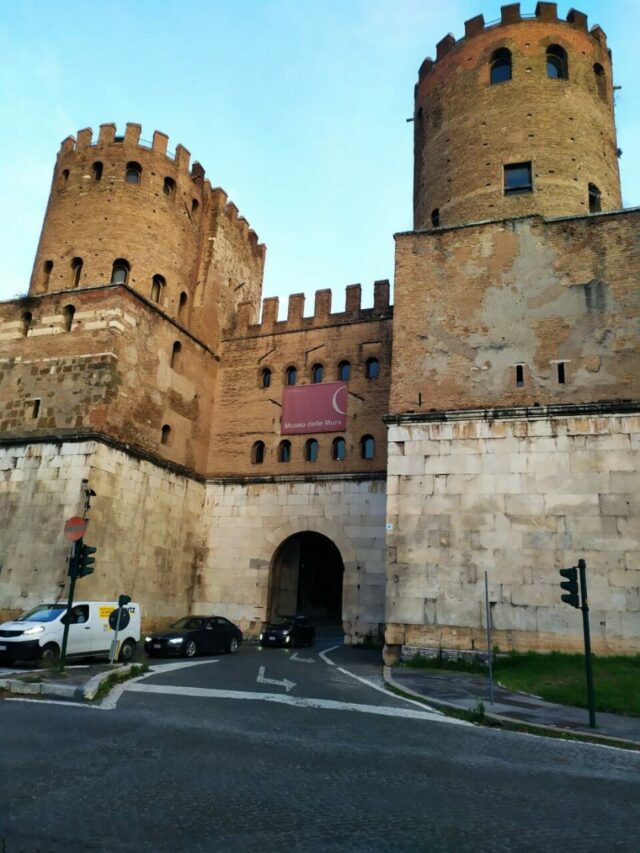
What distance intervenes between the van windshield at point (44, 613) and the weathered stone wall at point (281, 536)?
31.1 ft

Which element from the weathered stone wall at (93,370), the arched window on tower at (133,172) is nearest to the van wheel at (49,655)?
the weathered stone wall at (93,370)

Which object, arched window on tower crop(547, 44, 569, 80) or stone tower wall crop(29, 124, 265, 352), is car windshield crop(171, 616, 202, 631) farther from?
arched window on tower crop(547, 44, 569, 80)

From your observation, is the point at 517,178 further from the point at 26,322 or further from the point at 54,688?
the point at 54,688

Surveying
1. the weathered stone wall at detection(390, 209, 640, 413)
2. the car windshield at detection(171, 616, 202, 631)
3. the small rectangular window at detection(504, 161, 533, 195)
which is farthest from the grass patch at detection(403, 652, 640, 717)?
the small rectangular window at detection(504, 161, 533, 195)

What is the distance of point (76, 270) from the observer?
2373 cm

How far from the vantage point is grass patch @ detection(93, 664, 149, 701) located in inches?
386

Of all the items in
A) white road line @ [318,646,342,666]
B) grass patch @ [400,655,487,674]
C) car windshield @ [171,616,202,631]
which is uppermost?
car windshield @ [171,616,202,631]

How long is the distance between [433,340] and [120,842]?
15417 millimetres

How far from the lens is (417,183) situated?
73.9 ft

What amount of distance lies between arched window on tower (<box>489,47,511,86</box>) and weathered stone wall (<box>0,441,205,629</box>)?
17182 mm

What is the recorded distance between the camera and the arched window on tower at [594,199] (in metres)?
19.6

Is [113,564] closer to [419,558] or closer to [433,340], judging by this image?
[419,558]

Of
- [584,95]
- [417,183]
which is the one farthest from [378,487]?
[584,95]

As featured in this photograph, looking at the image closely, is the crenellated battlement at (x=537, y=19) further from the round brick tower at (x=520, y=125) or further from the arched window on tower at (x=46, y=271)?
the arched window on tower at (x=46, y=271)
